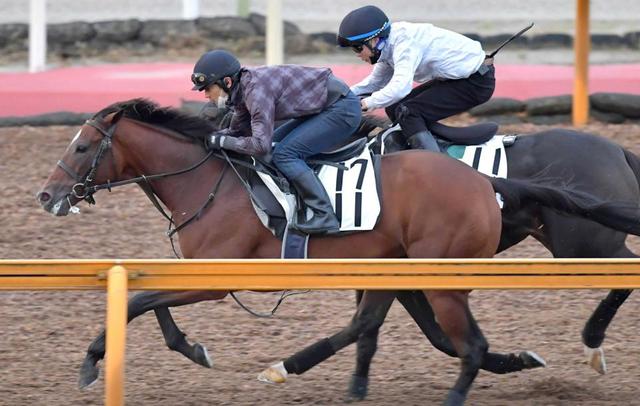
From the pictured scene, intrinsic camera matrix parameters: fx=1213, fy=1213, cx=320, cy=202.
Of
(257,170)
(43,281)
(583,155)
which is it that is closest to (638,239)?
(583,155)

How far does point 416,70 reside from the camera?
24.5 feet

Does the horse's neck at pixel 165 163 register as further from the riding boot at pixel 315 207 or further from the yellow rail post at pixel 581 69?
the yellow rail post at pixel 581 69

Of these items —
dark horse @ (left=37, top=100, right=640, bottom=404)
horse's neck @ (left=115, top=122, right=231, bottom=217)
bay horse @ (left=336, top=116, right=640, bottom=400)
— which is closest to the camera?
dark horse @ (left=37, top=100, right=640, bottom=404)

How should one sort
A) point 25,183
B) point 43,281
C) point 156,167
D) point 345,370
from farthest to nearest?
point 25,183
point 345,370
point 156,167
point 43,281

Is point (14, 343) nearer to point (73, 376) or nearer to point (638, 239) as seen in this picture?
point (73, 376)

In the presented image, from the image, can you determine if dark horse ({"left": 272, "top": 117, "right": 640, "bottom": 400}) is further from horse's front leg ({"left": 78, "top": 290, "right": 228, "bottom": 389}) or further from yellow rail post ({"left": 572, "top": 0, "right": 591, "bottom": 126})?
yellow rail post ({"left": 572, "top": 0, "right": 591, "bottom": 126})

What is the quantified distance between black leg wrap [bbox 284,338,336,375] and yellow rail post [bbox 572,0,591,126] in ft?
19.7

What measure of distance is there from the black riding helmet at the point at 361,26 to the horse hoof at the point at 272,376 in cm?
191

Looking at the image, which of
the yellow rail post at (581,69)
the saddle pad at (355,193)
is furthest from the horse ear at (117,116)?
the yellow rail post at (581,69)

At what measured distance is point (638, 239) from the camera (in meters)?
9.58

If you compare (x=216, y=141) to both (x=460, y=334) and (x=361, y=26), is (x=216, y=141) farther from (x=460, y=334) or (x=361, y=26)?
(x=460, y=334)

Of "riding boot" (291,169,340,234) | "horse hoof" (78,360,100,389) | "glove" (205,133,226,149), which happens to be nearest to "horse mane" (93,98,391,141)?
"glove" (205,133,226,149)

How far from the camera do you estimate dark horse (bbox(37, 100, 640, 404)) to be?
606 centimetres

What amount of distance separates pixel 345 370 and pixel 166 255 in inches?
102
